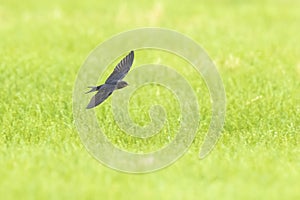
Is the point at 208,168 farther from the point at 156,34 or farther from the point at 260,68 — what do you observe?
the point at 156,34

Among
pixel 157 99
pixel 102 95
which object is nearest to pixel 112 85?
pixel 102 95

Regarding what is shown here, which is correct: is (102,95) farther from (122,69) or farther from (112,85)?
(122,69)

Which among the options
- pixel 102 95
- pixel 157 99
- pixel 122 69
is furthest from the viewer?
pixel 157 99

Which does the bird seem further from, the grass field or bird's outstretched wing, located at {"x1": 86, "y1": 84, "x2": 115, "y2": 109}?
the grass field

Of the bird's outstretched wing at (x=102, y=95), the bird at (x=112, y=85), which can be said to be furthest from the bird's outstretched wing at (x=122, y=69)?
the bird's outstretched wing at (x=102, y=95)

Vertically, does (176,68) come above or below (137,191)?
above

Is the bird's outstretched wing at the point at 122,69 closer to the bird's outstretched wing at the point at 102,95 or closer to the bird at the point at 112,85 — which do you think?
the bird at the point at 112,85

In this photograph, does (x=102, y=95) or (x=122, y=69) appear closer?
(x=102, y=95)

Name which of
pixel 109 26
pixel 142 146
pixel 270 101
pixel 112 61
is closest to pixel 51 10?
pixel 109 26

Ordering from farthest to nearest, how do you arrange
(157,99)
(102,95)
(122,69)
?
1. (157,99)
2. (122,69)
3. (102,95)
